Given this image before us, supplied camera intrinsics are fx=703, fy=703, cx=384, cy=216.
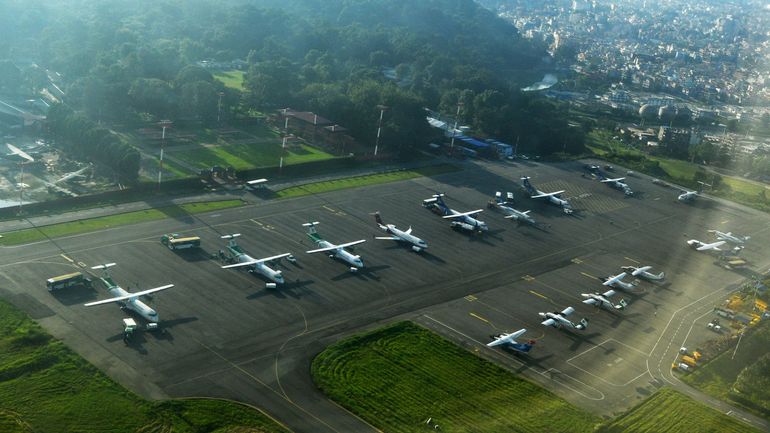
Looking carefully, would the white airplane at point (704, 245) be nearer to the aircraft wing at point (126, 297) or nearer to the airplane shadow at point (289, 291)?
the airplane shadow at point (289, 291)

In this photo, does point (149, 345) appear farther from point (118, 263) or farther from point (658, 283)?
point (658, 283)

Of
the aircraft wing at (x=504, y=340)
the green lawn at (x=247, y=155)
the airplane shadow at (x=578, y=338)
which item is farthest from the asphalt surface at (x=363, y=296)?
the green lawn at (x=247, y=155)

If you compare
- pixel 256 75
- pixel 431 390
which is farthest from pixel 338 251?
pixel 256 75

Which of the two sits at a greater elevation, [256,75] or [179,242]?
[256,75]

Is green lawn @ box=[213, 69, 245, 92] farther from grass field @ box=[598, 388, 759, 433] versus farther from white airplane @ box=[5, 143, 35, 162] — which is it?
grass field @ box=[598, 388, 759, 433]

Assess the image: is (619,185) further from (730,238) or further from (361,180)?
(361,180)

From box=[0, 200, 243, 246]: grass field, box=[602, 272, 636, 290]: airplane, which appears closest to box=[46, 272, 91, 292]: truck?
box=[0, 200, 243, 246]: grass field
